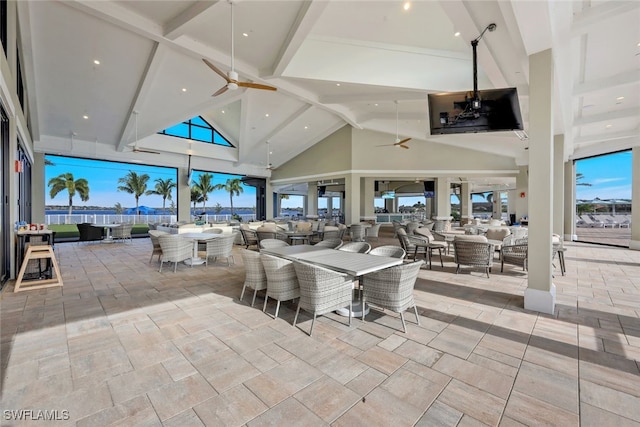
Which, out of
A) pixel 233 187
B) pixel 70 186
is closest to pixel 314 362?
pixel 70 186

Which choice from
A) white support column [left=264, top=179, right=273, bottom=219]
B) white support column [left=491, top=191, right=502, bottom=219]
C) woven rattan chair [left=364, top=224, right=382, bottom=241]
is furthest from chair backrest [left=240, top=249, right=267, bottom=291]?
white support column [left=491, top=191, right=502, bottom=219]

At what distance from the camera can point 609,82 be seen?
17.1 feet

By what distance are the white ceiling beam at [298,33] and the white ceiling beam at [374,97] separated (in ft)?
7.87

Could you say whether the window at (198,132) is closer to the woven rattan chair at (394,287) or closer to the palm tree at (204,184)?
the palm tree at (204,184)

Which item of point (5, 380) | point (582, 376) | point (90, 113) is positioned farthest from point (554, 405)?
point (90, 113)

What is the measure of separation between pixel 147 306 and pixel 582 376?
442cm

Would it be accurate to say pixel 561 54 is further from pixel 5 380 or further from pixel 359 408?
pixel 5 380

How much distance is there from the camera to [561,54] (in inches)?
157

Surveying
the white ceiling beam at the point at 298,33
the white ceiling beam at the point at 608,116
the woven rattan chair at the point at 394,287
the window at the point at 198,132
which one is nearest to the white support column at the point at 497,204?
the white ceiling beam at the point at 608,116

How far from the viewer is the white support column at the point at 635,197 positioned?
8164 millimetres

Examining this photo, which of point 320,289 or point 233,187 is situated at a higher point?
point 233,187

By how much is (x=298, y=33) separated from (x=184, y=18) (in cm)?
190

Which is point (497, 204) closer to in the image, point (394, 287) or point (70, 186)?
point (394, 287)

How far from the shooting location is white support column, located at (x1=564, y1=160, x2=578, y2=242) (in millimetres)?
10648
